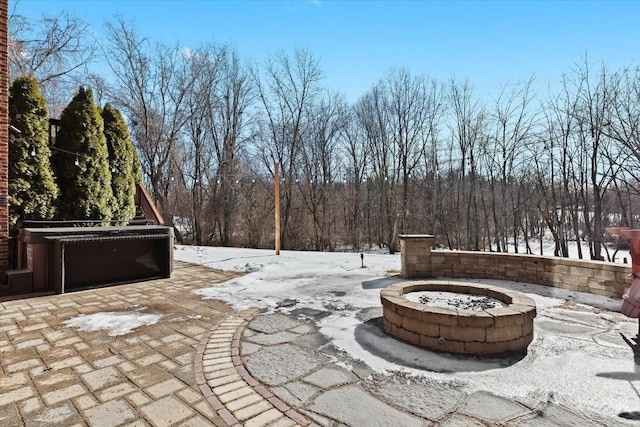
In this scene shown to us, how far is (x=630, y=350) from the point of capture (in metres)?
3.07

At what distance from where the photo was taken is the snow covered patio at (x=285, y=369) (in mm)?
2094

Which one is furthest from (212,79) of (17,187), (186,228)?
(17,187)

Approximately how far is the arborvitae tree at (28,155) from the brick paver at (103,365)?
2.23 meters

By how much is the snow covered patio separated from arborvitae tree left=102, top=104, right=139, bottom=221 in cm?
449

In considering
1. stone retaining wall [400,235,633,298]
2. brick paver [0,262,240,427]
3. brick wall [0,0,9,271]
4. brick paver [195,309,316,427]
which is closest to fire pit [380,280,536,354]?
brick paver [195,309,316,427]

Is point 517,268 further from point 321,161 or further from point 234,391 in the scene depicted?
point 321,161

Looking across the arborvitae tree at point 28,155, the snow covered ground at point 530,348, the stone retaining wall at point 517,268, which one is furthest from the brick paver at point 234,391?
the arborvitae tree at point 28,155

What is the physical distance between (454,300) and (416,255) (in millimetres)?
2831

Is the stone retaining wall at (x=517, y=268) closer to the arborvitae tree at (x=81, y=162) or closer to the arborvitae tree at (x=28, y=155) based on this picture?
the arborvitae tree at (x=81, y=162)

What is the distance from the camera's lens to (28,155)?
610cm

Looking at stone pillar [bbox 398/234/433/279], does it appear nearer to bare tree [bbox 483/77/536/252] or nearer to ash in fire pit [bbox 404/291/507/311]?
ash in fire pit [bbox 404/291/507/311]

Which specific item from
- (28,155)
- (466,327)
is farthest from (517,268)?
(28,155)

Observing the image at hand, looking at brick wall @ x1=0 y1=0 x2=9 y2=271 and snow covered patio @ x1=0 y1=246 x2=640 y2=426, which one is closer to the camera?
snow covered patio @ x1=0 y1=246 x2=640 y2=426

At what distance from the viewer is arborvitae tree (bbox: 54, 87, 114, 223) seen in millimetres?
7129
